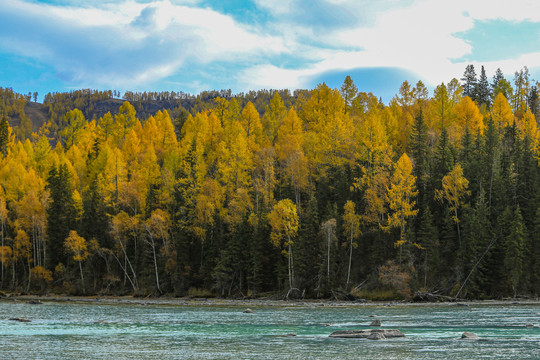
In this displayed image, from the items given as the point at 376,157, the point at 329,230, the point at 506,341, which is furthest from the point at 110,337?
the point at 376,157

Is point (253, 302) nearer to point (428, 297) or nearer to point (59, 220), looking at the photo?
point (428, 297)

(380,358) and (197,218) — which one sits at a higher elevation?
(197,218)

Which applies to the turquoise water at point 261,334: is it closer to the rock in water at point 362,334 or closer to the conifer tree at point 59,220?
the rock in water at point 362,334

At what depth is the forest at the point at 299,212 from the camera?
65688 mm

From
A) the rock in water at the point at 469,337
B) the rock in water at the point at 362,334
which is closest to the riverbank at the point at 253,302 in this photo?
the rock in water at the point at 362,334

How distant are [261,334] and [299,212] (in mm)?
40141

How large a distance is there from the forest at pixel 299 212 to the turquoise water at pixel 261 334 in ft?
47.5

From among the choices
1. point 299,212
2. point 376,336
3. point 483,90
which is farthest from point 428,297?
point 483,90

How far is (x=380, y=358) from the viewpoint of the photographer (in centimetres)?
2367

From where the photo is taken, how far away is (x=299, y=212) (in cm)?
7344

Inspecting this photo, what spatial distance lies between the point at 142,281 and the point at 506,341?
2289 inches

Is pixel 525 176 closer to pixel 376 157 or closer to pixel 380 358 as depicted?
pixel 376 157

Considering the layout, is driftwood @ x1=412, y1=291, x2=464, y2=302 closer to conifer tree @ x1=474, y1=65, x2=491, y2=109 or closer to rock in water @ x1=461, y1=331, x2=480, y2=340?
rock in water @ x1=461, y1=331, x2=480, y2=340

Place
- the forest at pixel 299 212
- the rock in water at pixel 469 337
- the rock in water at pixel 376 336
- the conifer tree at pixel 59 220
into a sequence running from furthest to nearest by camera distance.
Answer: the conifer tree at pixel 59 220 < the forest at pixel 299 212 < the rock in water at pixel 376 336 < the rock in water at pixel 469 337
